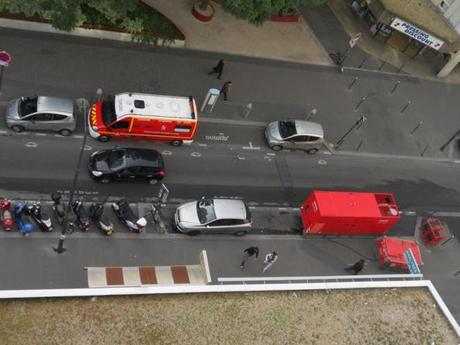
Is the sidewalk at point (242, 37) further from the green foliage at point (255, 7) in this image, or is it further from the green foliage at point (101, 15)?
the green foliage at point (255, 7)

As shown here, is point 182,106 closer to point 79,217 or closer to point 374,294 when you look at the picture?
point 79,217

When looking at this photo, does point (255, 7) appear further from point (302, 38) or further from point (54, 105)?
point (54, 105)

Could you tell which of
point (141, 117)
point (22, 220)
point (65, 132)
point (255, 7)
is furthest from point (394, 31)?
point (22, 220)

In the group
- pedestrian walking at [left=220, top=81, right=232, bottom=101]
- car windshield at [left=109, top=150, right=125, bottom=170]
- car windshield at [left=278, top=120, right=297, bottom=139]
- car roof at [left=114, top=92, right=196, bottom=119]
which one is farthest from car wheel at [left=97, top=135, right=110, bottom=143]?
car windshield at [left=278, top=120, right=297, bottom=139]

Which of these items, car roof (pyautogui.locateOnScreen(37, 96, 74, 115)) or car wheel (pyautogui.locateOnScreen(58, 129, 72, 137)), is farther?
car wheel (pyautogui.locateOnScreen(58, 129, 72, 137))

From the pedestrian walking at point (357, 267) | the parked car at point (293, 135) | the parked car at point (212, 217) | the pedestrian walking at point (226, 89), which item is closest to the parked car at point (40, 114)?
the parked car at point (212, 217)

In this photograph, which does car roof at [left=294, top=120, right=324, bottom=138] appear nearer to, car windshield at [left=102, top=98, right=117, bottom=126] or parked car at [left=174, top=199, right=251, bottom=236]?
parked car at [left=174, top=199, right=251, bottom=236]
